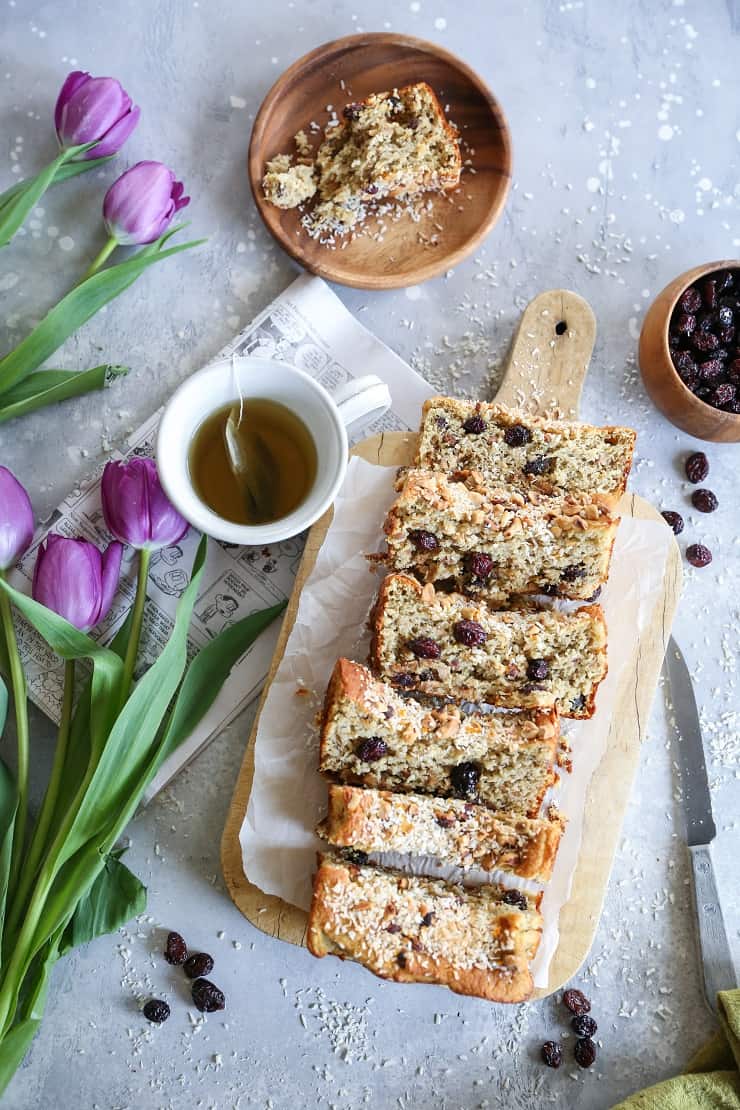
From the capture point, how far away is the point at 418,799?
2.37m

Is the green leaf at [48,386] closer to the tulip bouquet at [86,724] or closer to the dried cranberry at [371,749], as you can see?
the tulip bouquet at [86,724]

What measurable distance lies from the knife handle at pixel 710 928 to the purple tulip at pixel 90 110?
8.73 feet

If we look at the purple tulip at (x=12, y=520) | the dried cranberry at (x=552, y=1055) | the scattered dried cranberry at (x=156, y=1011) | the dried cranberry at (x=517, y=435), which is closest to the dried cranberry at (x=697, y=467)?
the dried cranberry at (x=517, y=435)

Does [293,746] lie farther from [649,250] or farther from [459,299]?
[649,250]

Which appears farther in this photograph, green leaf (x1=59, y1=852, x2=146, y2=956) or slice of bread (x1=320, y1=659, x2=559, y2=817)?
green leaf (x1=59, y1=852, x2=146, y2=956)

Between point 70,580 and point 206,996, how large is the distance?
1204 millimetres

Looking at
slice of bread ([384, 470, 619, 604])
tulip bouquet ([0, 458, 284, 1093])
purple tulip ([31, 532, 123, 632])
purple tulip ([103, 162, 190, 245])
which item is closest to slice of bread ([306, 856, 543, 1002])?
tulip bouquet ([0, 458, 284, 1093])

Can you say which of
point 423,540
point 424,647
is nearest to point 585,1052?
point 424,647

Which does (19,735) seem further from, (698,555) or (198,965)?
(698,555)

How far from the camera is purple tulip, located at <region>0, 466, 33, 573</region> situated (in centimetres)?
254

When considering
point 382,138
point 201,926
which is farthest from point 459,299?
point 201,926

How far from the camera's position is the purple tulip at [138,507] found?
2.53m

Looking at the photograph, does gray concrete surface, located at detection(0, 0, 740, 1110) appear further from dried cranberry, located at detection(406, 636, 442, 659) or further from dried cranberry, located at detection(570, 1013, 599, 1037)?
dried cranberry, located at detection(406, 636, 442, 659)

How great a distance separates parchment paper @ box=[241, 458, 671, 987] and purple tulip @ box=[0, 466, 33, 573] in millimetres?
778
